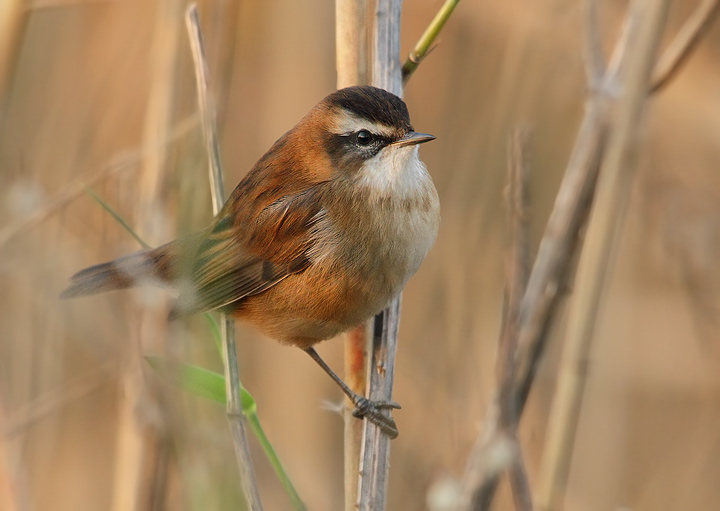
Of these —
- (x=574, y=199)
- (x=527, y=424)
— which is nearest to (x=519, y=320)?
(x=574, y=199)

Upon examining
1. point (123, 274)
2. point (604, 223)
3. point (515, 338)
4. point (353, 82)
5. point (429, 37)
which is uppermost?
point (353, 82)

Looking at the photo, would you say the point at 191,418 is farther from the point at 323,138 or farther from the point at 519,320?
the point at 323,138

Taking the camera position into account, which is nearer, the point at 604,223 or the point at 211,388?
the point at 604,223

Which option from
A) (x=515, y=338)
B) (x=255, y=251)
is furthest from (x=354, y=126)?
(x=515, y=338)

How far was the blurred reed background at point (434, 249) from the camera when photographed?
3273mm

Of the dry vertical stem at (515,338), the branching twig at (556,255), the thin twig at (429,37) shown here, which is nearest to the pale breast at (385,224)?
the thin twig at (429,37)

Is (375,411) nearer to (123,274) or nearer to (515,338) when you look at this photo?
(515,338)

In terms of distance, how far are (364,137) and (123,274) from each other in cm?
108

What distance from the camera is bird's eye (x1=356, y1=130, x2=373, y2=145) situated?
2.84 metres

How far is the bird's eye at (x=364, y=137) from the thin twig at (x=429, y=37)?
0.23 metres

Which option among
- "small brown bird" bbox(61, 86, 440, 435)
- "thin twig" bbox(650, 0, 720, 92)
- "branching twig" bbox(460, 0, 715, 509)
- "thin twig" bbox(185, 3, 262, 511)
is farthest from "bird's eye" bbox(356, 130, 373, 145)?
"thin twig" bbox(650, 0, 720, 92)

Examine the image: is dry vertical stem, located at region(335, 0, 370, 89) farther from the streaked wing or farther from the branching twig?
the branching twig

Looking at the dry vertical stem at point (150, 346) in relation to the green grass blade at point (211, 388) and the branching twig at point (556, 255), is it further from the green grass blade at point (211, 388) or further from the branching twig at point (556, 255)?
the branching twig at point (556, 255)

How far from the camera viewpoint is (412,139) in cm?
273
